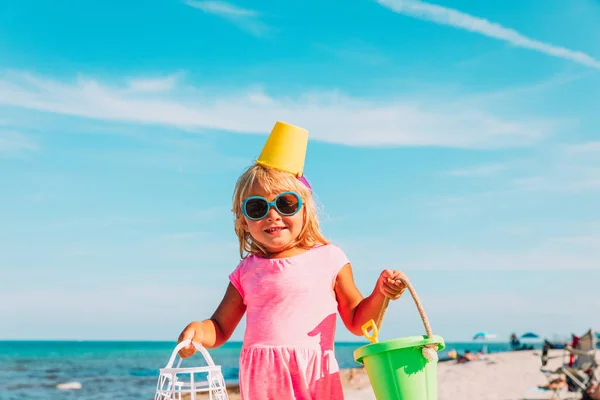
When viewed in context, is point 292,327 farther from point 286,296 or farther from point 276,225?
point 276,225

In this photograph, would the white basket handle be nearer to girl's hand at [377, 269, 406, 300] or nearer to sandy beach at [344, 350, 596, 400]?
girl's hand at [377, 269, 406, 300]

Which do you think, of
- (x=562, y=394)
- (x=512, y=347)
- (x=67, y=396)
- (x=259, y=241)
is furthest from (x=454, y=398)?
(x=512, y=347)

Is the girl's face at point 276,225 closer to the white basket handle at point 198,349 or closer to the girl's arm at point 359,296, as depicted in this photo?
the girl's arm at point 359,296

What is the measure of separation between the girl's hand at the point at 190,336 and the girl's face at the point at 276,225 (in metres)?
0.51

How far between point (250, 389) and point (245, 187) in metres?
0.94

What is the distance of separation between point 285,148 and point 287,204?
0.28 meters

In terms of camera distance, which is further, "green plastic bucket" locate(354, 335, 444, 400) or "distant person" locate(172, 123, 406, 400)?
"distant person" locate(172, 123, 406, 400)

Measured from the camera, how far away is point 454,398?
1184 cm

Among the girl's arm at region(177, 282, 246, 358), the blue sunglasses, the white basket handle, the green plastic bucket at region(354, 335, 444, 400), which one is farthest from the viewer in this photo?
the girl's arm at region(177, 282, 246, 358)

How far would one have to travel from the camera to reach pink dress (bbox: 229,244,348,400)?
301 centimetres

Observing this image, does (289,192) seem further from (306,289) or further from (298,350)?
(298,350)

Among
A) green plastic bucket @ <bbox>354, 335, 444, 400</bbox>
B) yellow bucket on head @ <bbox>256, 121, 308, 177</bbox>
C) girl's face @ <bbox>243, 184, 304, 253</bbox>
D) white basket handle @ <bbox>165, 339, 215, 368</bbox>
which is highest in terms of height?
yellow bucket on head @ <bbox>256, 121, 308, 177</bbox>

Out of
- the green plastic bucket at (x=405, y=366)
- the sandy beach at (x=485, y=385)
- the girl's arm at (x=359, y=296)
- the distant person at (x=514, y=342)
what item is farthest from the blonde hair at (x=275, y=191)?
the distant person at (x=514, y=342)

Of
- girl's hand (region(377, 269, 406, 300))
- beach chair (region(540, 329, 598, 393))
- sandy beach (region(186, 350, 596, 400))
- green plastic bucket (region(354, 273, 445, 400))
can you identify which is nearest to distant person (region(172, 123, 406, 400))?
girl's hand (region(377, 269, 406, 300))
